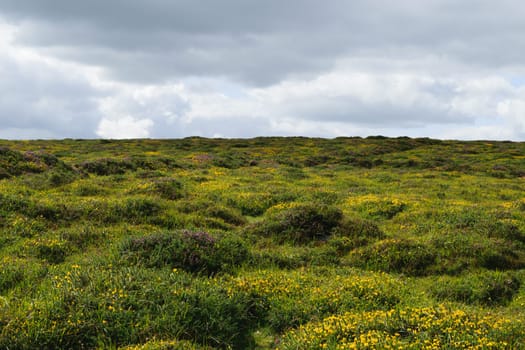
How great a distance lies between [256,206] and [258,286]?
9.48 meters

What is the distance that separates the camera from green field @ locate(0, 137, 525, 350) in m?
6.46

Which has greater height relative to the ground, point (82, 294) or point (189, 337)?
point (82, 294)

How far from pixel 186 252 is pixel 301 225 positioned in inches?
197

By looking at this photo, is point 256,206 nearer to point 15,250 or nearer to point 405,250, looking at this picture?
point 405,250

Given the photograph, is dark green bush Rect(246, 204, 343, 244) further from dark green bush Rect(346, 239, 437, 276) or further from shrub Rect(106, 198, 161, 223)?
shrub Rect(106, 198, 161, 223)

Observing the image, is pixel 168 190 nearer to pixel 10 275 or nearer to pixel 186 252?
pixel 186 252

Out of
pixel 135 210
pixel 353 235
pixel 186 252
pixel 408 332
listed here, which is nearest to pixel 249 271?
pixel 186 252

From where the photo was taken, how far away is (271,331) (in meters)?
7.51

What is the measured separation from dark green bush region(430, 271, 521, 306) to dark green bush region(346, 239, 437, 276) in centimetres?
94

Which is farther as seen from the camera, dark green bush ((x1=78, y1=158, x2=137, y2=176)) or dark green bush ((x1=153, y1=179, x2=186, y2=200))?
dark green bush ((x1=78, y1=158, x2=137, y2=176))

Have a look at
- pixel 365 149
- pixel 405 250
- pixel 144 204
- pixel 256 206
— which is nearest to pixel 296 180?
pixel 256 206

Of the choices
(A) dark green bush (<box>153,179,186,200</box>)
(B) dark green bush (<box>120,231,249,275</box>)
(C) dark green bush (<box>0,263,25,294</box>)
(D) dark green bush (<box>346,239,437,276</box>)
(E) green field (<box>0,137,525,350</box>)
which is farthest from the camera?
(A) dark green bush (<box>153,179,186,200</box>)

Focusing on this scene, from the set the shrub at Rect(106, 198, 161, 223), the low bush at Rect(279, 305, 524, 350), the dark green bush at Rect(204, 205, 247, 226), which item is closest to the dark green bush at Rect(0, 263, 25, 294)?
the shrub at Rect(106, 198, 161, 223)

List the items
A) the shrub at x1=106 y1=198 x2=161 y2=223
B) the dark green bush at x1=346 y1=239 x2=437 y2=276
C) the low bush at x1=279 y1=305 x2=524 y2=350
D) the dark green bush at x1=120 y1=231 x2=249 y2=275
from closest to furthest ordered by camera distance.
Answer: the low bush at x1=279 y1=305 x2=524 y2=350 < the dark green bush at x1=120 y1=231 x2=249 y2=275 < the dark green bush at x1=346 y1=239 x2=437 y2=276 < the shrub at x1=106 y1=198 x2=161 y2=223
